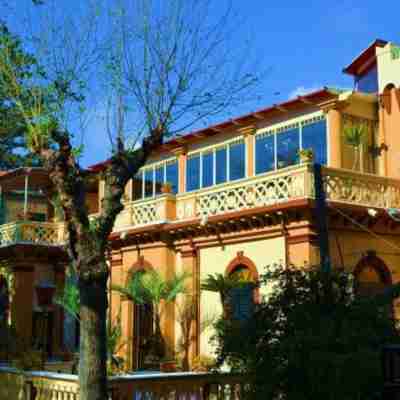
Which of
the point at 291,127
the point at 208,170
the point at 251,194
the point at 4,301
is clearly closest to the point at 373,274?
the point at 251,194

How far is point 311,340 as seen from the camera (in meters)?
8.80

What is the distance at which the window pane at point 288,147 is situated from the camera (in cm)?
2012

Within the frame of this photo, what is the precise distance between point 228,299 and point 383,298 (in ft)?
28.1

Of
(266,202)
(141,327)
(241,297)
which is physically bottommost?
(141,327)

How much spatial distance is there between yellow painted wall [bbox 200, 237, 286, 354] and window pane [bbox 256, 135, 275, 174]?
293cm

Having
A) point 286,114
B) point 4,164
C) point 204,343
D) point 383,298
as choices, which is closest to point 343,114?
point 286,114

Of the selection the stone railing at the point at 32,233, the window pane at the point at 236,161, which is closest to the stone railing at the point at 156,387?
the window pane at the point at 236,161

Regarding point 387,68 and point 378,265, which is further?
point 387,68

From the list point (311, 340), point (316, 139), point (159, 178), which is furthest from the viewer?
point (159, 178)

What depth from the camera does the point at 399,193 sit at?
62.2 ft

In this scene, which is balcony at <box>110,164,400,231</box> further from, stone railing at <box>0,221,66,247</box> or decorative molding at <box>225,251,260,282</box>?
stone railing at <box>0,221,66,247</box>

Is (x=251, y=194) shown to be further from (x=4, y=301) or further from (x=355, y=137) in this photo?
(x=4, y=301)

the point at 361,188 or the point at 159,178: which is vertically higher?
the point at 159,178

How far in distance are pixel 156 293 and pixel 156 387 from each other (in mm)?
9363
